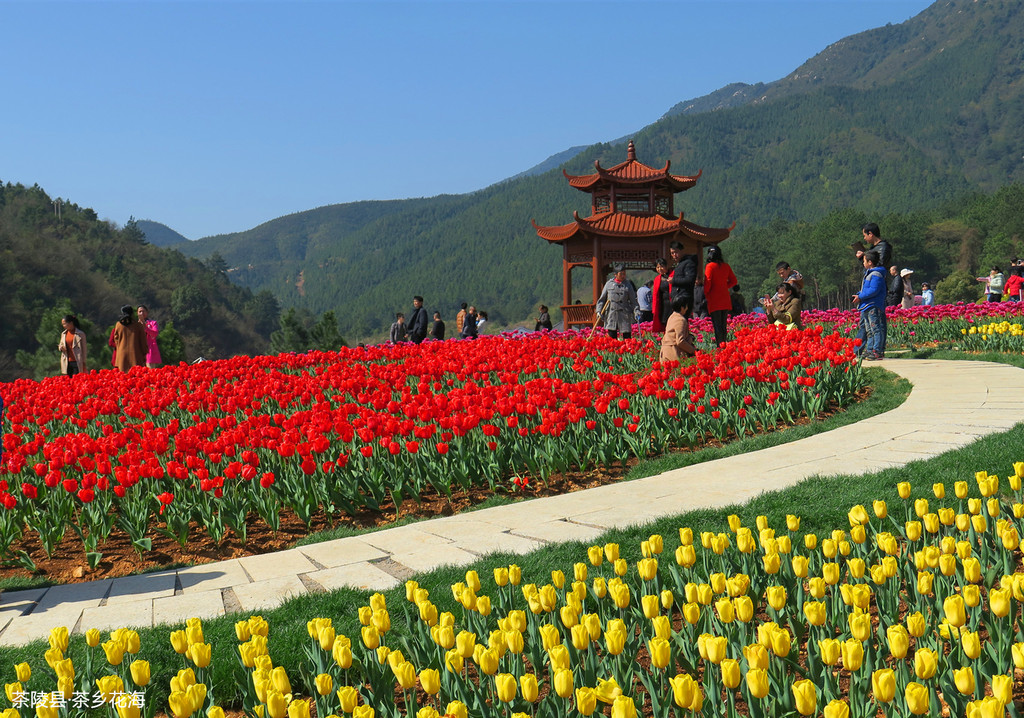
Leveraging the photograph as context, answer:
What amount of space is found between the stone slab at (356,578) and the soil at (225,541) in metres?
1.03

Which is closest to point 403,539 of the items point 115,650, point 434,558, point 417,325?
point 434,558

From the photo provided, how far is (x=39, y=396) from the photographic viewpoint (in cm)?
895

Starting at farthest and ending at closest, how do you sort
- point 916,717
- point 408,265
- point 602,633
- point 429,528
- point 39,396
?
point 408,265
point 39,396
point 429,528
point 602,633
point 916,717

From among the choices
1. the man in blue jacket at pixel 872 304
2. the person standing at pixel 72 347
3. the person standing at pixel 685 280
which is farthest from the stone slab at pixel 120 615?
the person standing at pixel 72 347

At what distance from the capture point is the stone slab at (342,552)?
4.53m

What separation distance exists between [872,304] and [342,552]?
9596 millimetres

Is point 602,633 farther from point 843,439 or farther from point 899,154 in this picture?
point 899,154

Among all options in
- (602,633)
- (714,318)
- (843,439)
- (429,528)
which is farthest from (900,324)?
(602,633)

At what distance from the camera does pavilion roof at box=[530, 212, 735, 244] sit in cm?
3105

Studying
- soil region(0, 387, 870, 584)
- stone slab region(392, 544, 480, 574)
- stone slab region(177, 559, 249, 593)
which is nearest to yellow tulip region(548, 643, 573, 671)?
stone slab region(392, 544, 480, 574)

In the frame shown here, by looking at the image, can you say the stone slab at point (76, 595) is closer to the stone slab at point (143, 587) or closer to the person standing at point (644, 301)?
the stone slab at point (143, 587)

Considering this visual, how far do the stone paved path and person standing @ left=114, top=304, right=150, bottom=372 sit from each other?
941 cm

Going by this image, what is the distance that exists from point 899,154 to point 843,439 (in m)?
192

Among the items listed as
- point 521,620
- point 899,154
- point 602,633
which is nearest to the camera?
point 521,620
